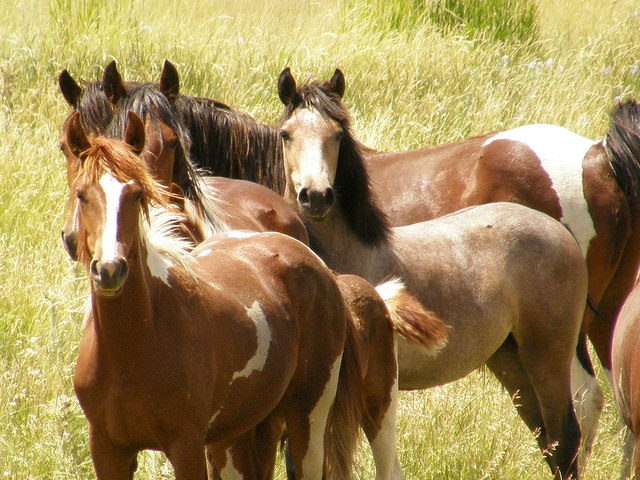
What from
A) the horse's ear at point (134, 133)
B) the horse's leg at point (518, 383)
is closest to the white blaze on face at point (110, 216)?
the horse's ear at point (134, 133)

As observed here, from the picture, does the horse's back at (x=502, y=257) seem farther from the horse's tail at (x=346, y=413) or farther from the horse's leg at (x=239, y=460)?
the horse's leg at (x=239, y=460)

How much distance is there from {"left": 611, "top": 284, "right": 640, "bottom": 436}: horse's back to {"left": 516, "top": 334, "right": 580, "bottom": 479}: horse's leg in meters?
0.97

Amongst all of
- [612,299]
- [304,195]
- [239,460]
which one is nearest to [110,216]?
[239,460]

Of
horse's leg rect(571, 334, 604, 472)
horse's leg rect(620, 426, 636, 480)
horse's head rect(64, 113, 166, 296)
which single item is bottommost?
horse's leg rect(620, 426, 636, 480)

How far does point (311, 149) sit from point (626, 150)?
1.99m

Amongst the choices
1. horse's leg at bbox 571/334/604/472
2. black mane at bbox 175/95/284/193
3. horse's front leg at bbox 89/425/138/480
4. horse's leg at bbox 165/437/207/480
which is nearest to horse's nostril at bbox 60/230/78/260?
horse's front leg at bbox 89/425/138/480

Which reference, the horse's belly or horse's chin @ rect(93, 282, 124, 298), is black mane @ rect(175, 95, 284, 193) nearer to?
the horse's belly

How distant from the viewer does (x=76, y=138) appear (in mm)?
2547

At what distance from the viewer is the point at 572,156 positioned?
17.1ft

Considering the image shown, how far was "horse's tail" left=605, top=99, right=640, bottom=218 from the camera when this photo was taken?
16.5ft

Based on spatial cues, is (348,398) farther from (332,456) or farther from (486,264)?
(486,264)

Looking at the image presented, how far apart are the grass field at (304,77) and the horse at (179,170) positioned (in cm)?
100

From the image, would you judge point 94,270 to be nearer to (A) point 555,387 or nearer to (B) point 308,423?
(B) point 308,423

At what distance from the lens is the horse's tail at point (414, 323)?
11.3 feet
